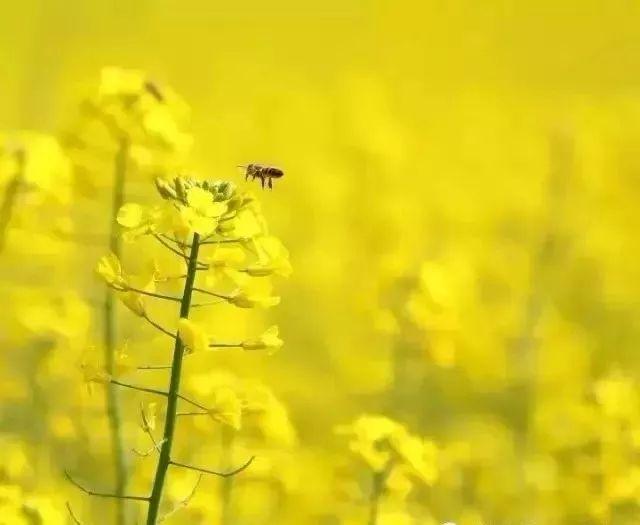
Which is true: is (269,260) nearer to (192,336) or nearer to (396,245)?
(192,336)

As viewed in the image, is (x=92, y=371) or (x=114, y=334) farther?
(x=114, y=334)

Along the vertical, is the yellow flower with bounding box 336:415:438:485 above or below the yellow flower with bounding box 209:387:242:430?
below

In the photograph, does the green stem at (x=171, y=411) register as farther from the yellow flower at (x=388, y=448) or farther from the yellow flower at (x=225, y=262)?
the yellow flower at (x=388, y=448)

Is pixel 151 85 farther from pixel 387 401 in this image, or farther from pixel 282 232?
pixel 387 401

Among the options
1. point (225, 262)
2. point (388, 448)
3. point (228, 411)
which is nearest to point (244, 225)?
point (225, 262)

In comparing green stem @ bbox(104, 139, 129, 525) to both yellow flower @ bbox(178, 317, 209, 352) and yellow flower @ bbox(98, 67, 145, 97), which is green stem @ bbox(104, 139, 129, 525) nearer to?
yellow flower @ bbox(98, 67, 145, 97)

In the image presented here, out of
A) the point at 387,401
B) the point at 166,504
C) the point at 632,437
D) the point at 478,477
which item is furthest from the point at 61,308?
the point at 632,437

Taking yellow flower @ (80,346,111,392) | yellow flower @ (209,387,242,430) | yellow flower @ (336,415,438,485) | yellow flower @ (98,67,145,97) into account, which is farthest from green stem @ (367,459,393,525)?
yellow flower @ (98,67,145,97)
